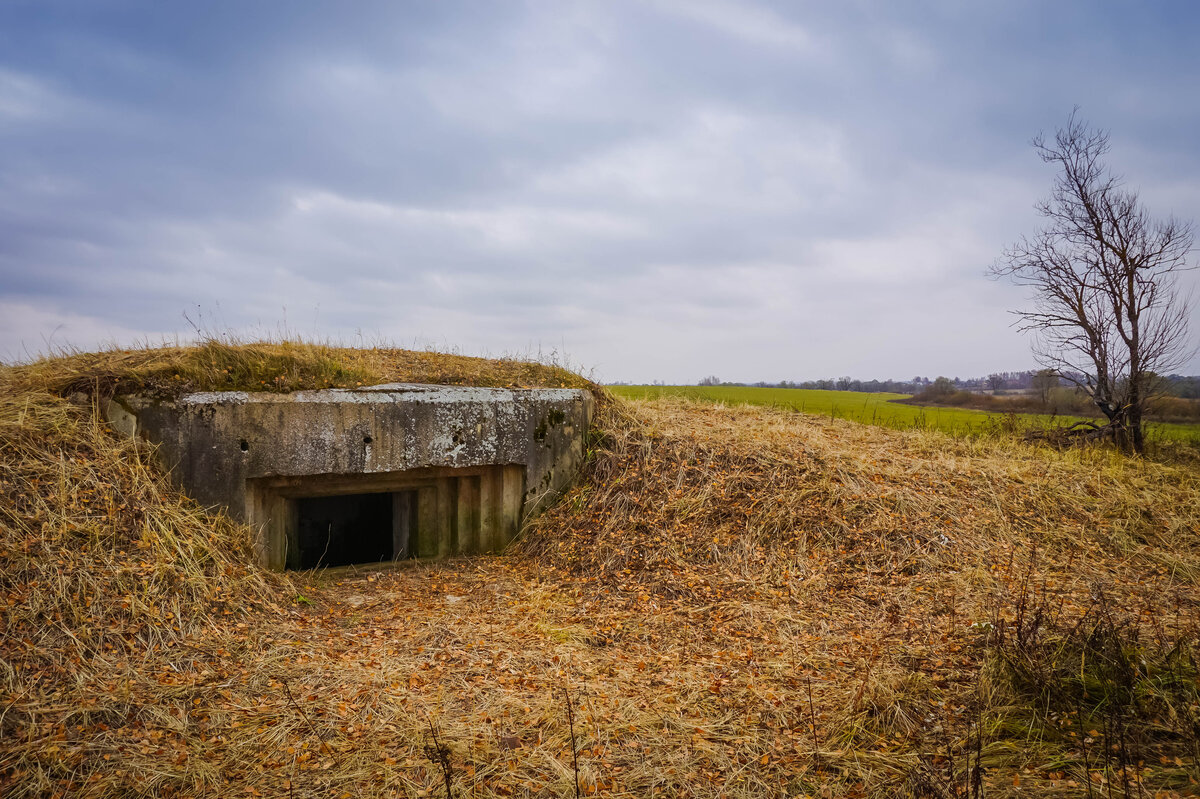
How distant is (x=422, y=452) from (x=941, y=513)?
4.58 meters

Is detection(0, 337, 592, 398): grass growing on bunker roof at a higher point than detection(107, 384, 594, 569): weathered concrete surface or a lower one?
higher

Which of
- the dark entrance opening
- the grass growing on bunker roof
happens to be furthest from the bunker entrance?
the dark entrance opening

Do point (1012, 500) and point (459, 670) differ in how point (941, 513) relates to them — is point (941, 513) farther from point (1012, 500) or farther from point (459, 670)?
point (459, 670)

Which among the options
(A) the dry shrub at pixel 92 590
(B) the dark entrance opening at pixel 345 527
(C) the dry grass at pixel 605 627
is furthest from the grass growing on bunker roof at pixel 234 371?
(B) the dark entrance opening at pixel 345 527

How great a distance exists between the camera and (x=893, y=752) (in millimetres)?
2889

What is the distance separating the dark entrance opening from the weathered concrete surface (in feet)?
5.30

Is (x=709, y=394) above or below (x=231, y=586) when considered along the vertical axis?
above

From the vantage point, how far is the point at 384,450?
18.6 feet

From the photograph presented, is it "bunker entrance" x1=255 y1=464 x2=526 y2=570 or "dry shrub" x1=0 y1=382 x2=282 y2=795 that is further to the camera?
"bunker entrance" x1=255 y1=464 x2=526 y2=570

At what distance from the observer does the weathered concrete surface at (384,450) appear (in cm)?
513

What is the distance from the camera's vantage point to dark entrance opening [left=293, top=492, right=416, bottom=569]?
806 centimetres

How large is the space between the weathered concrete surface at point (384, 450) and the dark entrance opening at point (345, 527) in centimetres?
162

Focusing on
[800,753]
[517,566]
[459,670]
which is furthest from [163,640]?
[800,753]

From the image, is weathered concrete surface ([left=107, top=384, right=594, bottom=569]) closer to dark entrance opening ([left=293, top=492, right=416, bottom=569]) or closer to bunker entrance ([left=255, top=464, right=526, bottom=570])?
bunker entrance ([left=255, top=464, right=526, bottom=570])
